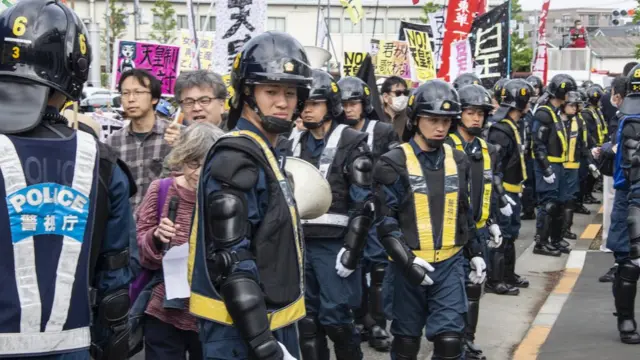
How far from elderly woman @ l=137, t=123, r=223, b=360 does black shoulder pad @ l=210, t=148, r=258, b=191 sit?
1.27 meters

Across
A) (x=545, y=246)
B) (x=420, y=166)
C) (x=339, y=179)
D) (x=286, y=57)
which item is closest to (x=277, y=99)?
(x=286, y=57)

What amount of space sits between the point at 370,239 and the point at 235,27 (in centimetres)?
233

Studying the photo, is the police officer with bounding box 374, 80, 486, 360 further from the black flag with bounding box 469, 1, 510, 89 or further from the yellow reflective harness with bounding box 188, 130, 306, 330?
the black flag with bounding box 469, 1, 510, 89

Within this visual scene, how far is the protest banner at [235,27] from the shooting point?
27.9 ft

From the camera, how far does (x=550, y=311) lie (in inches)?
372

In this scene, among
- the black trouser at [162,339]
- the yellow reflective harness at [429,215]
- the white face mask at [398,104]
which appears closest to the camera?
the black trouser at [162,339]

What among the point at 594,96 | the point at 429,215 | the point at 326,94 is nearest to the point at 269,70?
the point at 429,215

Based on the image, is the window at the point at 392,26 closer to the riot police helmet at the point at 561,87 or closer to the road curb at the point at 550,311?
the riot police helmet at the point at 561,87

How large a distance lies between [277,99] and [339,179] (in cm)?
→ 311

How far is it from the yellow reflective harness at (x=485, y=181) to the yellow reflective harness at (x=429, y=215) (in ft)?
6.46

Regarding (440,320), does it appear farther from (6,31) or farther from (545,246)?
(545,246)

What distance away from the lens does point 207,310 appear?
3.91m

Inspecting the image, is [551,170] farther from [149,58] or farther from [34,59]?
[34,59]

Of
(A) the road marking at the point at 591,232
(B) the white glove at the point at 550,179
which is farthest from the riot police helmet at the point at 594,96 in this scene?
(B) the white glove at the point at 550,179
